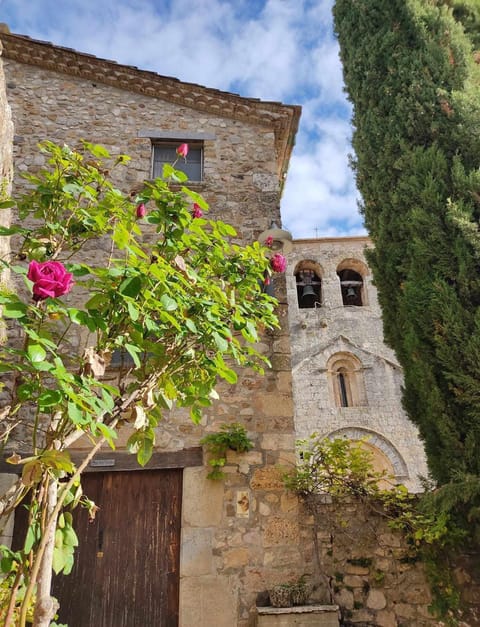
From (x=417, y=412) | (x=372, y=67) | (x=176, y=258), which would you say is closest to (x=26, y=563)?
(x=176, y=258)

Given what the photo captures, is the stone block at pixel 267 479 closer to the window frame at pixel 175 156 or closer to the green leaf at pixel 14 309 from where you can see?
the green leaf at pixel 14 309

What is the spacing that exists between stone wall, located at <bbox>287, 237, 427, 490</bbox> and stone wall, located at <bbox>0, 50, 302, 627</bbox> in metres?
5.55

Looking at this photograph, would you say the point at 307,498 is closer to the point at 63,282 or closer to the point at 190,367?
the point at 190,367

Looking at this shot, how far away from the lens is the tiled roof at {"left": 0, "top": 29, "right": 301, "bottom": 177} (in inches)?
263

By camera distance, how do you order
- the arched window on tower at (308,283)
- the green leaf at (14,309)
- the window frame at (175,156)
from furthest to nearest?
the arched window on tower at (308,283)
the window frame at (175,156)
the green leaf at (14,309)

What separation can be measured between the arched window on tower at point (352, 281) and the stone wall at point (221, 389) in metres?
7.48

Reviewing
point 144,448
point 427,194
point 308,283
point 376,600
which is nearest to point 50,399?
point 144,448

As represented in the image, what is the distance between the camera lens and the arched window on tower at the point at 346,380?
12.0 metres

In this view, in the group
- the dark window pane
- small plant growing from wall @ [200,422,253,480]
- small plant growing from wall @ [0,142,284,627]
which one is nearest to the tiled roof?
the dark window pane

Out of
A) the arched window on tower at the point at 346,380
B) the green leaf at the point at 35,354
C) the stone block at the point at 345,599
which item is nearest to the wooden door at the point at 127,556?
the stone block at the point at 345,599

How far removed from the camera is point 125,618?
4.08 meters

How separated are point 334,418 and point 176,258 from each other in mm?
9671

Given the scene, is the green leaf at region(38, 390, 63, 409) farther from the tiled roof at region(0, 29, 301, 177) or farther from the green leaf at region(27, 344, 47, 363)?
the tiled roof at region(0, 29, 301, 177)

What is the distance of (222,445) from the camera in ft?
14.9
